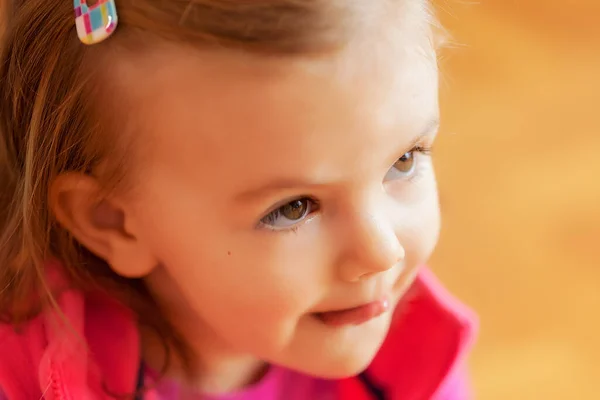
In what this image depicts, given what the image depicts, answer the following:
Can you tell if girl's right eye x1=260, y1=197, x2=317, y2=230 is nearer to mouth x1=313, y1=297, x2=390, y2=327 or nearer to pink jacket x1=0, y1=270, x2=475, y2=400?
mouth x1=313, y1=297, x2=390, y2=327

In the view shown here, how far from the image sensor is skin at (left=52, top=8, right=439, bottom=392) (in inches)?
21.1

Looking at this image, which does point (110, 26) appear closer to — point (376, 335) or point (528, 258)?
point (376, 335)

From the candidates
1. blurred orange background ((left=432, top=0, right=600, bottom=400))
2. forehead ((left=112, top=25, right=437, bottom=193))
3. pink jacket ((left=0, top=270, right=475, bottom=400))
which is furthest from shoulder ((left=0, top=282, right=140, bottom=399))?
blurred orange background ((left=432, top=0, right=600, bottom=400))

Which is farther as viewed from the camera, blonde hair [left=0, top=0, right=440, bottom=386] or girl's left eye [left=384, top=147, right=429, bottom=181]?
girl's left eye [left=384, top=147, right=429, bottom=181]

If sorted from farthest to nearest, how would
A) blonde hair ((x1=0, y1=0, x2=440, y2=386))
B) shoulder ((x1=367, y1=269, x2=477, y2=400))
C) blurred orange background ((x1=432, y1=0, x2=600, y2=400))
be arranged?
1. blurred orange background ((x1=432, y1=0, x2=600, y2=400))
2. shoulder ((x1=367, y1=269, x2=477, y2=400))
3. blonde hair ((x1=0, y1=0, x2=440, y2=386))

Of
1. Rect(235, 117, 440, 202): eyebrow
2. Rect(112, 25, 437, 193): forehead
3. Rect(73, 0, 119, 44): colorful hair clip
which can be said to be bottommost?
Rect(235, 117, 440, 202): eyebrow

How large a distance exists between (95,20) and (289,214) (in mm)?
185

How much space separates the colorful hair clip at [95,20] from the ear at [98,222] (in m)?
0.12

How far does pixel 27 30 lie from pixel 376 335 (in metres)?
0.36

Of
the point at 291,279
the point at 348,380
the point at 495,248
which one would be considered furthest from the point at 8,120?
the point at 495,248

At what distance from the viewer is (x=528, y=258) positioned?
1153mm

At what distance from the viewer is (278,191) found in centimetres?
56

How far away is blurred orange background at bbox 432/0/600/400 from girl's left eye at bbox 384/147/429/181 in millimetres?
304

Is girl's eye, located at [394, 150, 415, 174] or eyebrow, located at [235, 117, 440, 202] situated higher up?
eyebrow, located at [235, 117, 440, 202]
